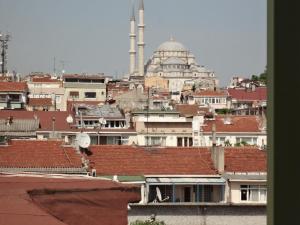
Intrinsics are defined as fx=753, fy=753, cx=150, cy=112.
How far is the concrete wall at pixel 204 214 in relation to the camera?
10219 millimetres

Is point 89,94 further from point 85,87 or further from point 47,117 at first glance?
point 47,117

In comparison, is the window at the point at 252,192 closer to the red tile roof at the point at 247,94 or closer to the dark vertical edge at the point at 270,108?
the dark vertical edge at the point at 270,108

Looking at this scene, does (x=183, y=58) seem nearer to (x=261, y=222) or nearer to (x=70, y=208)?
(x=261, y=222)

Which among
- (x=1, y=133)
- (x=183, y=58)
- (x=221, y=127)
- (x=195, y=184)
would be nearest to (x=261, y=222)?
(x=195, y=184)

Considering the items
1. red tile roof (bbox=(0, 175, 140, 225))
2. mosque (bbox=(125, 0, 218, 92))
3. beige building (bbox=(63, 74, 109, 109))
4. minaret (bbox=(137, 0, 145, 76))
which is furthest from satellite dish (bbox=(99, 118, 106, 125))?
minaret (bbox=(137, 0, 145, 76))

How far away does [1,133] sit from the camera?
690 inches

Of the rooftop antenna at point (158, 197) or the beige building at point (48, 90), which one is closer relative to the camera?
the rooftop antenna at point (158, 197)

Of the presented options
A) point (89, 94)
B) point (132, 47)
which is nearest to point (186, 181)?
point (89, 94)

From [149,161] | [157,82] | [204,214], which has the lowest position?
[204,214]

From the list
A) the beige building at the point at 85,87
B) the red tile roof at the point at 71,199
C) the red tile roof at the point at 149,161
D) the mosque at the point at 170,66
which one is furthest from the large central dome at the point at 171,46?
the red tile roof at the point at 71,199

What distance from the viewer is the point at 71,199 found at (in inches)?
49.5

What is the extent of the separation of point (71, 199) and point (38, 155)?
11095 millimetres

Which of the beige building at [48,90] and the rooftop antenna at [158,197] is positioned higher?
the beige building at [48,90]

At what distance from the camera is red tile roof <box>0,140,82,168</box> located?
38.5 feet
